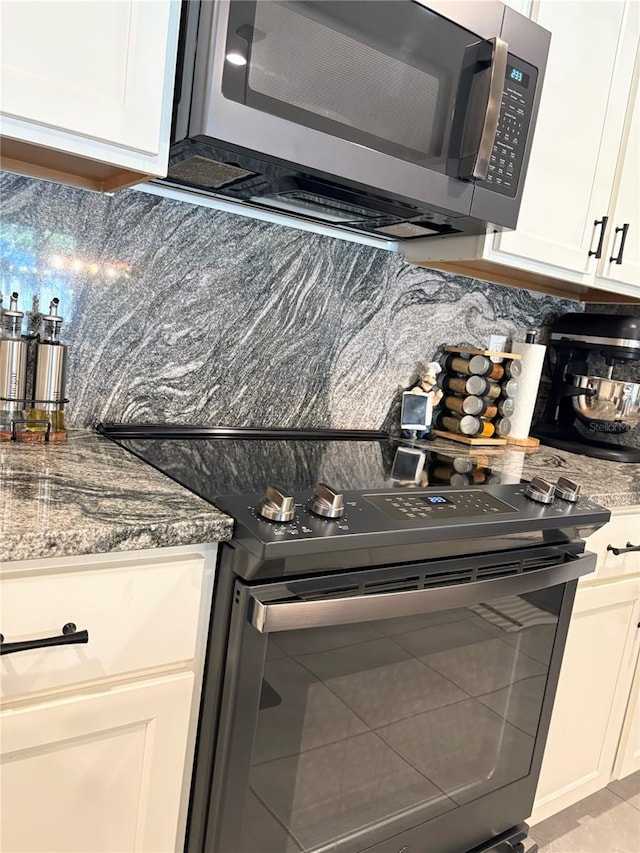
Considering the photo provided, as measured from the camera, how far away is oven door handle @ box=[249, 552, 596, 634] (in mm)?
883

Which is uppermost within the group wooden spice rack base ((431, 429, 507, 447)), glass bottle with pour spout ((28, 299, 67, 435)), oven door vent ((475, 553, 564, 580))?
glass bottle with pour spout ((28, 299, 67, 435))

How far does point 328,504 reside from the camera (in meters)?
0.96

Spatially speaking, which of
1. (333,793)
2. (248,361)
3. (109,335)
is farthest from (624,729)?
(109,335)

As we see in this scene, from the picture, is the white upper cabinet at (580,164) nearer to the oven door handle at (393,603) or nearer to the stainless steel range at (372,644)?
the stainless steel range at (372,644)

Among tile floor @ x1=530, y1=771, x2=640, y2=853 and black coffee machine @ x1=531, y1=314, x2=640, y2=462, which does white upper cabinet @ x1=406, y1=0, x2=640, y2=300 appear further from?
tile floor @ x1=530, y1=771, x2=640, y2=853

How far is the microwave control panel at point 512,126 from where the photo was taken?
133cm

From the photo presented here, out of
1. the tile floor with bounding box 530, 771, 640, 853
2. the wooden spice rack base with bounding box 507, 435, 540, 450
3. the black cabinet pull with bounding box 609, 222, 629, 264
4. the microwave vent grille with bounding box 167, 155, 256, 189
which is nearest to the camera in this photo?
the microwave vent grille with bounding box 167, 155, 256, 189

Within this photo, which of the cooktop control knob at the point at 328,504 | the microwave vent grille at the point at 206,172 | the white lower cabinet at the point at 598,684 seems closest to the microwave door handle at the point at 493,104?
the microwave vent grille at the point at 206,172

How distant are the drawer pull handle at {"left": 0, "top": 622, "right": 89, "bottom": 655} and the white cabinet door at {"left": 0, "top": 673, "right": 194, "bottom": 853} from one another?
0.10m

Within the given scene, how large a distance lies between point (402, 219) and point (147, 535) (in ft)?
3.16

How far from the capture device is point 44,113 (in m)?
0.92

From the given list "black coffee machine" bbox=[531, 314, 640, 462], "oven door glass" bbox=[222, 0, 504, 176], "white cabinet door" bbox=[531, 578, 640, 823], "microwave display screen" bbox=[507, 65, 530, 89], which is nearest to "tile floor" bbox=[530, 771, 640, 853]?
"white cabinet door" bbox=[531, 578, 640, 823]

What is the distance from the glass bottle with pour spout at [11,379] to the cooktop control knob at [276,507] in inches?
20.7

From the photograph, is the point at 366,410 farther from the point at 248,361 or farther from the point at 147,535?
the point at 147,535
